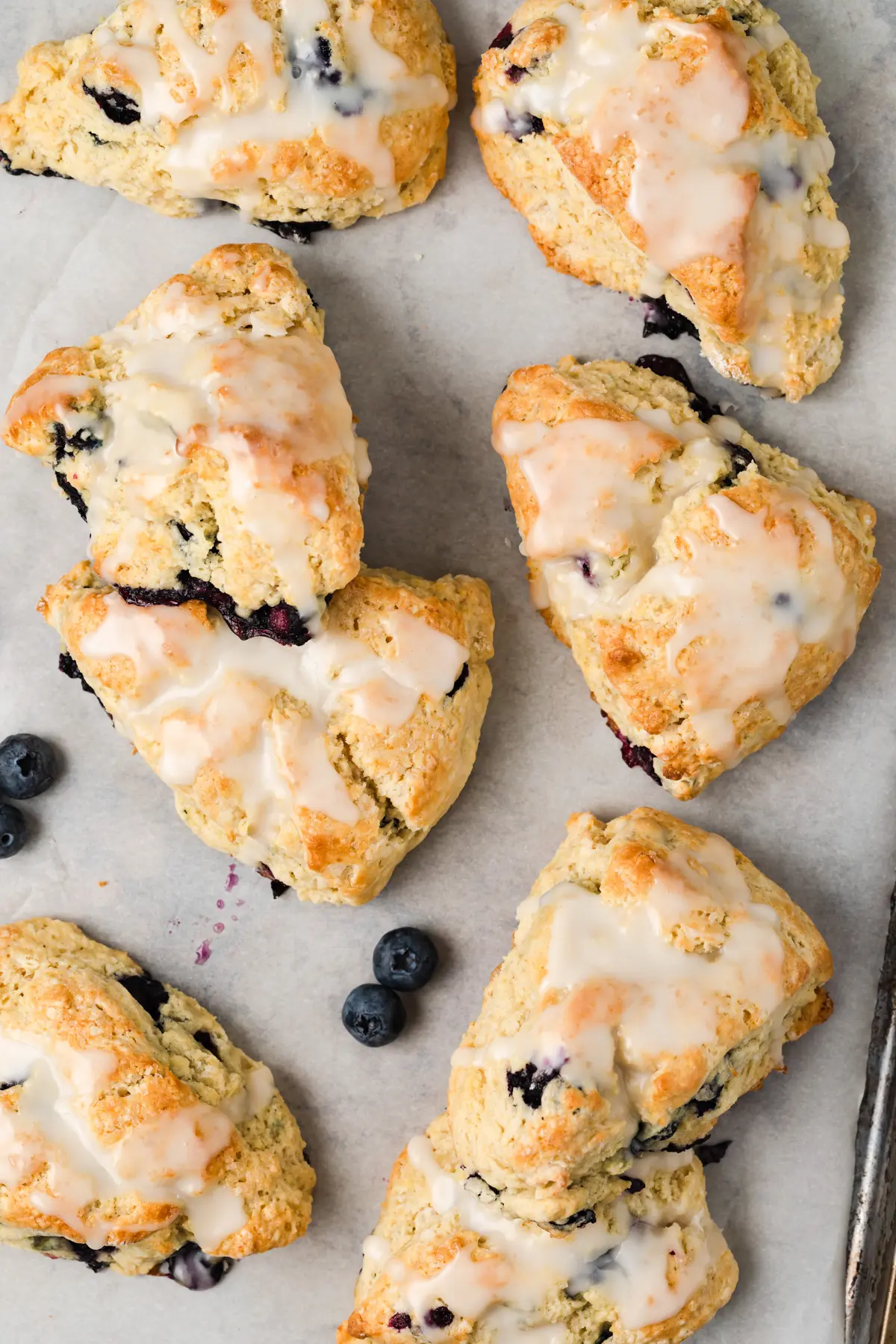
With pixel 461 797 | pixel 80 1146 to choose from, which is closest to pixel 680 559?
pixel 461 797

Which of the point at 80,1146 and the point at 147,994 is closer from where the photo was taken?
the point at 80,1146

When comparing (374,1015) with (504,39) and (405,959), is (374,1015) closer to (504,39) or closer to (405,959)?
(405,959)

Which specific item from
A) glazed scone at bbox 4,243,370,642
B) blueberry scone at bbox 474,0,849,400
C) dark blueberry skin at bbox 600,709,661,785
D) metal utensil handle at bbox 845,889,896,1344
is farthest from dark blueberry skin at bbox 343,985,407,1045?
blueberry scone at bbox 474,0,849,400

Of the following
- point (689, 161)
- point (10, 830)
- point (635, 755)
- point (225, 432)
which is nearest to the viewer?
point (225, 432)

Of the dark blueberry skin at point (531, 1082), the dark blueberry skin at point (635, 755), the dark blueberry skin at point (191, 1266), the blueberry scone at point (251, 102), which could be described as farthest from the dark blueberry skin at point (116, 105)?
the dark blueberry skin at point (191, 1266)

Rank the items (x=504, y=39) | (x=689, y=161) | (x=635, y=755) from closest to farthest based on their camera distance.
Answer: (x=689, y=161)
(x=504, y=39)
(x=635, y=755)

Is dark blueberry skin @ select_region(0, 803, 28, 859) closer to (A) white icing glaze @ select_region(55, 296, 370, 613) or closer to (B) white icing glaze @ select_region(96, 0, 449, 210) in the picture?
(A) white icing glaze @ select_region(55, 296, 370, 613)

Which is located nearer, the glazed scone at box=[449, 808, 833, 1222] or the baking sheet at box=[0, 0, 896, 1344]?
the glazed scone at box=[449, 808, 833, 1222]
